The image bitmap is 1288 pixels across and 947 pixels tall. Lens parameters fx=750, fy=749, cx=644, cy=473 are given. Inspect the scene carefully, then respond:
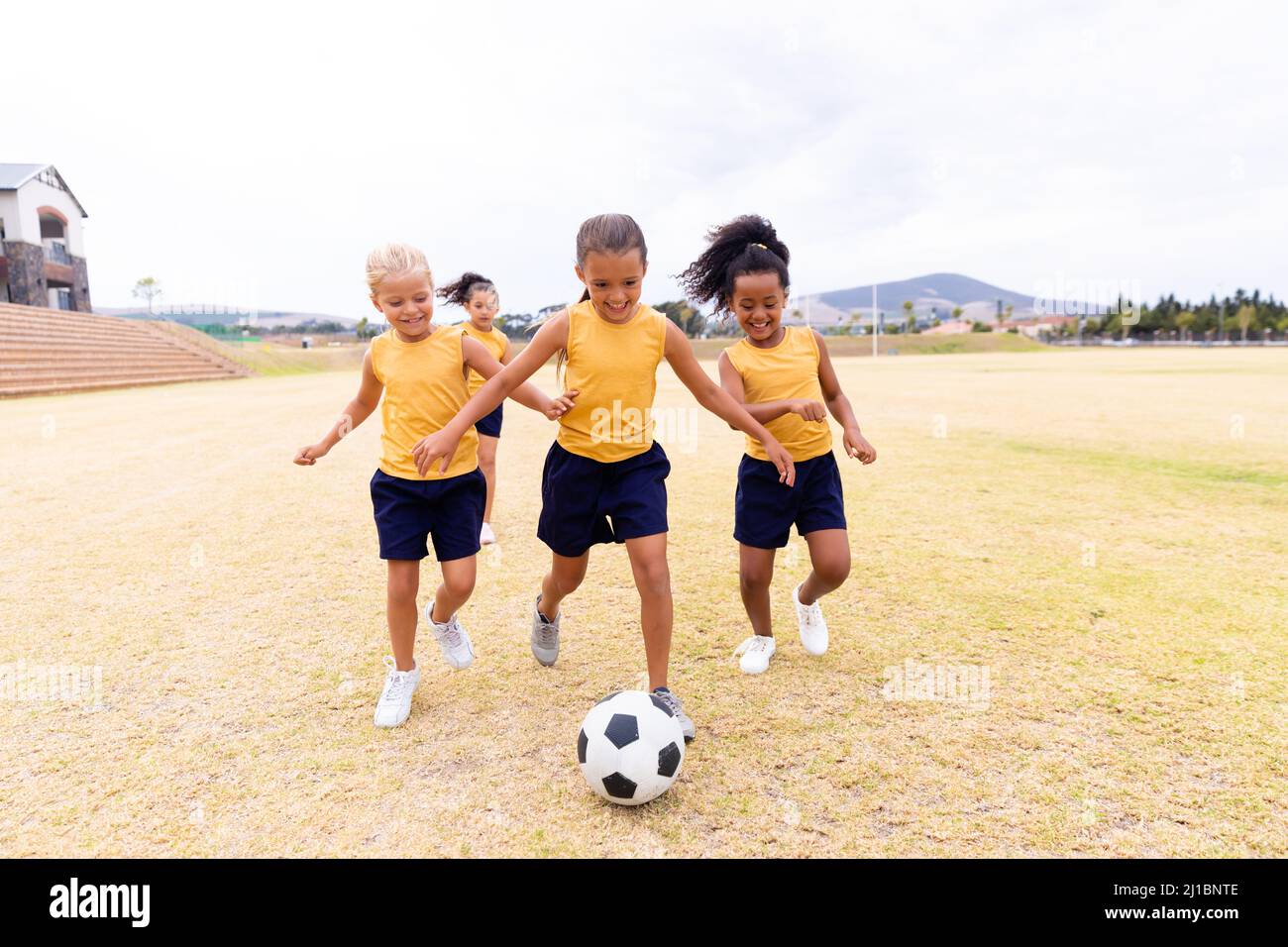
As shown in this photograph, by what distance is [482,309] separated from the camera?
21.9ft

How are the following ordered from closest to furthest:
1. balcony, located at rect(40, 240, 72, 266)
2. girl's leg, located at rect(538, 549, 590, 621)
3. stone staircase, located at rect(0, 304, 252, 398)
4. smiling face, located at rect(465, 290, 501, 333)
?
1. girl's leg, located at rect(538, 549, 590, 621)
2. smiling face, located at rect(465, 290, 501, 333)
3. stone staircase, located at rect(0, 304, 252, 398)
4. balcony, located at rect(40, 240, 72, 266)

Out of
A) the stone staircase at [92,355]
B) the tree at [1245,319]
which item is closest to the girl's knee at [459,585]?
the stone staircase at [92,355]

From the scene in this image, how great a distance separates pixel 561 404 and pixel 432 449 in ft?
1.88

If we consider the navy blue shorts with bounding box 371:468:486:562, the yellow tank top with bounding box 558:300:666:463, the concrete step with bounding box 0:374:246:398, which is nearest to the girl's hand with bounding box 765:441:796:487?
the yellow tank top with bounding box 558:300:666:463

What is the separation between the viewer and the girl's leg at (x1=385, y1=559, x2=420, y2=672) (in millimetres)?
3354

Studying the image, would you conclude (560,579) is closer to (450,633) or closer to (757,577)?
(450,633)

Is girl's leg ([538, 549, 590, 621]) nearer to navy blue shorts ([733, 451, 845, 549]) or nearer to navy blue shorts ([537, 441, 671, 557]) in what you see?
navy blue shorts ([537, 441, 671, 557])

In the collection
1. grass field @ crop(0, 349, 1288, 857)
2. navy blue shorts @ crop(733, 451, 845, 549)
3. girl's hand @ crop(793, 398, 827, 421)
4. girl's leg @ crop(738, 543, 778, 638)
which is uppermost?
girl's hand @ crop(793, 398, 827, 421)

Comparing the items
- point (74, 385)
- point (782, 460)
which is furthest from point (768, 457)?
point (74, 385)

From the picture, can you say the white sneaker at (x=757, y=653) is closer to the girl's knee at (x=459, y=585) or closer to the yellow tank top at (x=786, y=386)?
the yellow tank top at (x=786, y=386)

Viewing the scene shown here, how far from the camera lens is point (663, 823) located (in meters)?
2.51

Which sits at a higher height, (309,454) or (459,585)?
(309,454)

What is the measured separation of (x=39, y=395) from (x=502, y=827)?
2905cm

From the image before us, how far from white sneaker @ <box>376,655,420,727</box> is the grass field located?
0.08 m
